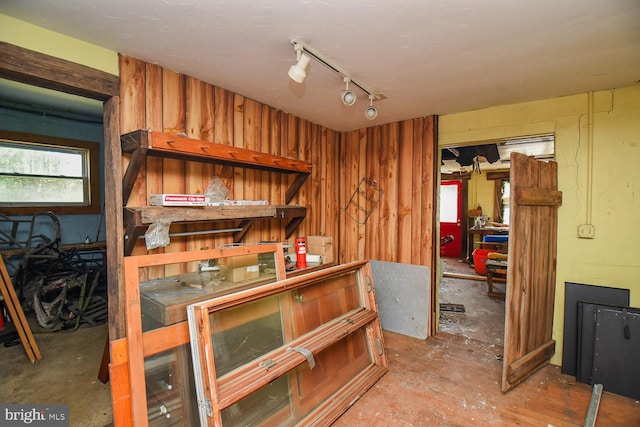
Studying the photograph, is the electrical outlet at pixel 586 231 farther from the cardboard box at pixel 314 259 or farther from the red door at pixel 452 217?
the red door at pixel 452 217

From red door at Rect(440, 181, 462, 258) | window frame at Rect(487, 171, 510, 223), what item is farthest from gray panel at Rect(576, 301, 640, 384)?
window frame at Rect(487, 171, 510, 223)

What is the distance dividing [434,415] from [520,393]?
79 centimetres

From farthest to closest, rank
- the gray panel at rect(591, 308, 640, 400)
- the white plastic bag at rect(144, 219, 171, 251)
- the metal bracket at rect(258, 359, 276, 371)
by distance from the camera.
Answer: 1. the gray panel at rect(591, 308, 640, 400)
2. the white plastic bag at rect(144, 219, 171, 251)
3. the metal bracket at rect(258, 359, 276, 371)

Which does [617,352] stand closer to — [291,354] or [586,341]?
[586,341]

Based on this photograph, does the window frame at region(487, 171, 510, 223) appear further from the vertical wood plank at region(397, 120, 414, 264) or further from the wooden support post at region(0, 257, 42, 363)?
the wooden support post at region(0, 257, 42, 363)

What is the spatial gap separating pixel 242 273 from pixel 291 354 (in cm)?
65

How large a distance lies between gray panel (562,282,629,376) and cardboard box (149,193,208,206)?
3182 millimetres

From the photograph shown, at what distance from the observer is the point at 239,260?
6.90ft

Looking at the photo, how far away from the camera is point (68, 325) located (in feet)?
11.1

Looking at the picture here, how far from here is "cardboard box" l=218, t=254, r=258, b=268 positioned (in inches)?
80.9

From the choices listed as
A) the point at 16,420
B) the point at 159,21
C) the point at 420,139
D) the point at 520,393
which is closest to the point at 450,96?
the point at 420,139

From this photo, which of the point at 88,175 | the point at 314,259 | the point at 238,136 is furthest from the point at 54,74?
the point at 88,175

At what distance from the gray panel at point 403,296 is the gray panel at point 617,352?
4.45 feet

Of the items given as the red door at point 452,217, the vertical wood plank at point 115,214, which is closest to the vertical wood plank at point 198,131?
Answer: the vertical wood plank at point 115,214
